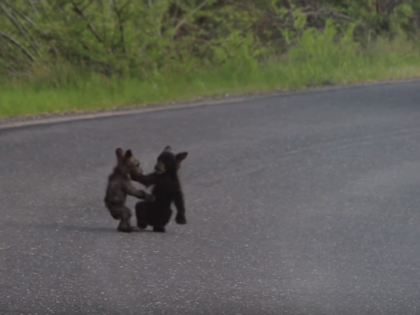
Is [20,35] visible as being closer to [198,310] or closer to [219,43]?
[219,43]

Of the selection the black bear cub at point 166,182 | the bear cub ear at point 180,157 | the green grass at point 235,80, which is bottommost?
the green grass at point 235,80

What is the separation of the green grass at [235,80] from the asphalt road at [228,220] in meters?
1.77

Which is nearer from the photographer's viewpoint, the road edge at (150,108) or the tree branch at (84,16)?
the road edge at (150,108)

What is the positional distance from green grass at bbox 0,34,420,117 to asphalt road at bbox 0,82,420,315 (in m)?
1.77

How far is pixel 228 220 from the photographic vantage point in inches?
355

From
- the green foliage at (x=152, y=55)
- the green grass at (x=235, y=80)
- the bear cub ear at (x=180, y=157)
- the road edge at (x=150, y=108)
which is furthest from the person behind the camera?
the green foliage at (x=152, y=55)

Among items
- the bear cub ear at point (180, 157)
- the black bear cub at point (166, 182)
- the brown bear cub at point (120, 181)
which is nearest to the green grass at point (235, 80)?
the brown bear cub at point (120, 181)

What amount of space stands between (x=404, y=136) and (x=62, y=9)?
27.0 feet

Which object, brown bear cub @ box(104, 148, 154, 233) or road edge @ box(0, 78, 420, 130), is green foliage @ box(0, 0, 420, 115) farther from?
brown bear cub @ box(104, 148, 154, 233)

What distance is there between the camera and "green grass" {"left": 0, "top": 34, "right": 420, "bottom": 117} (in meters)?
16.5

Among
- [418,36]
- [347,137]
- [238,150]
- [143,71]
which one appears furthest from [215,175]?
[418,36]

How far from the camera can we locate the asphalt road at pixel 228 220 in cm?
671

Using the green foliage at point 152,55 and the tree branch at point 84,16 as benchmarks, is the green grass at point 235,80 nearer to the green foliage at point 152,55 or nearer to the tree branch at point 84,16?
the green foliage at point 152,55

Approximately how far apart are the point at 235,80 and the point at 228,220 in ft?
36.6
